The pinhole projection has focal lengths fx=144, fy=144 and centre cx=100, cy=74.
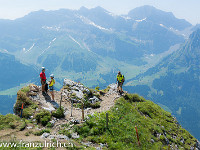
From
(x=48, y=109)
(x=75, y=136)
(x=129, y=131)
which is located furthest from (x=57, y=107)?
(x=129, y=131)

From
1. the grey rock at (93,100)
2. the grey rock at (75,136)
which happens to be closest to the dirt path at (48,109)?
the grey rock at (93,100)

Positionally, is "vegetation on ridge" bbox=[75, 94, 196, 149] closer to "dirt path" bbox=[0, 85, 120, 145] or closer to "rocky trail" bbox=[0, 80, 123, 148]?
"rocky trail" bbox=[0, 80, 123, 148]

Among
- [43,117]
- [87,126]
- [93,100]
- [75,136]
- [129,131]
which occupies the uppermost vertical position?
[93,100]

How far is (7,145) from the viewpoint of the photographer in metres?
→ 11.0

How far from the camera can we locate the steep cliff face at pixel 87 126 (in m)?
15.1

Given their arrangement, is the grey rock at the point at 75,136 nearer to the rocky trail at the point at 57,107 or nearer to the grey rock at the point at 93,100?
the rocky trail at the point at 57,107

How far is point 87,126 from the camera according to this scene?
703 inches

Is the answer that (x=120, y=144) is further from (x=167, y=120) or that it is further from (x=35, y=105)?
(x=167, y=120)

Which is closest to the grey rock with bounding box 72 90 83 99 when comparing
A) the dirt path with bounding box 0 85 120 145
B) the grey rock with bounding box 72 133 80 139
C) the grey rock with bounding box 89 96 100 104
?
the grey rock with bounding box 89 96 100 104

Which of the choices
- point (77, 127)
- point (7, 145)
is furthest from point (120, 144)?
point (7, 145)

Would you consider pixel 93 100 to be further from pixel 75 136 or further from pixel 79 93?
pixel 75 136

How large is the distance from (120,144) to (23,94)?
15.5 m

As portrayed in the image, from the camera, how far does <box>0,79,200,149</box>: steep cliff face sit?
1513 cm

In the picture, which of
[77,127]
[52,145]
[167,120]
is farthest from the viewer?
[167,120]
